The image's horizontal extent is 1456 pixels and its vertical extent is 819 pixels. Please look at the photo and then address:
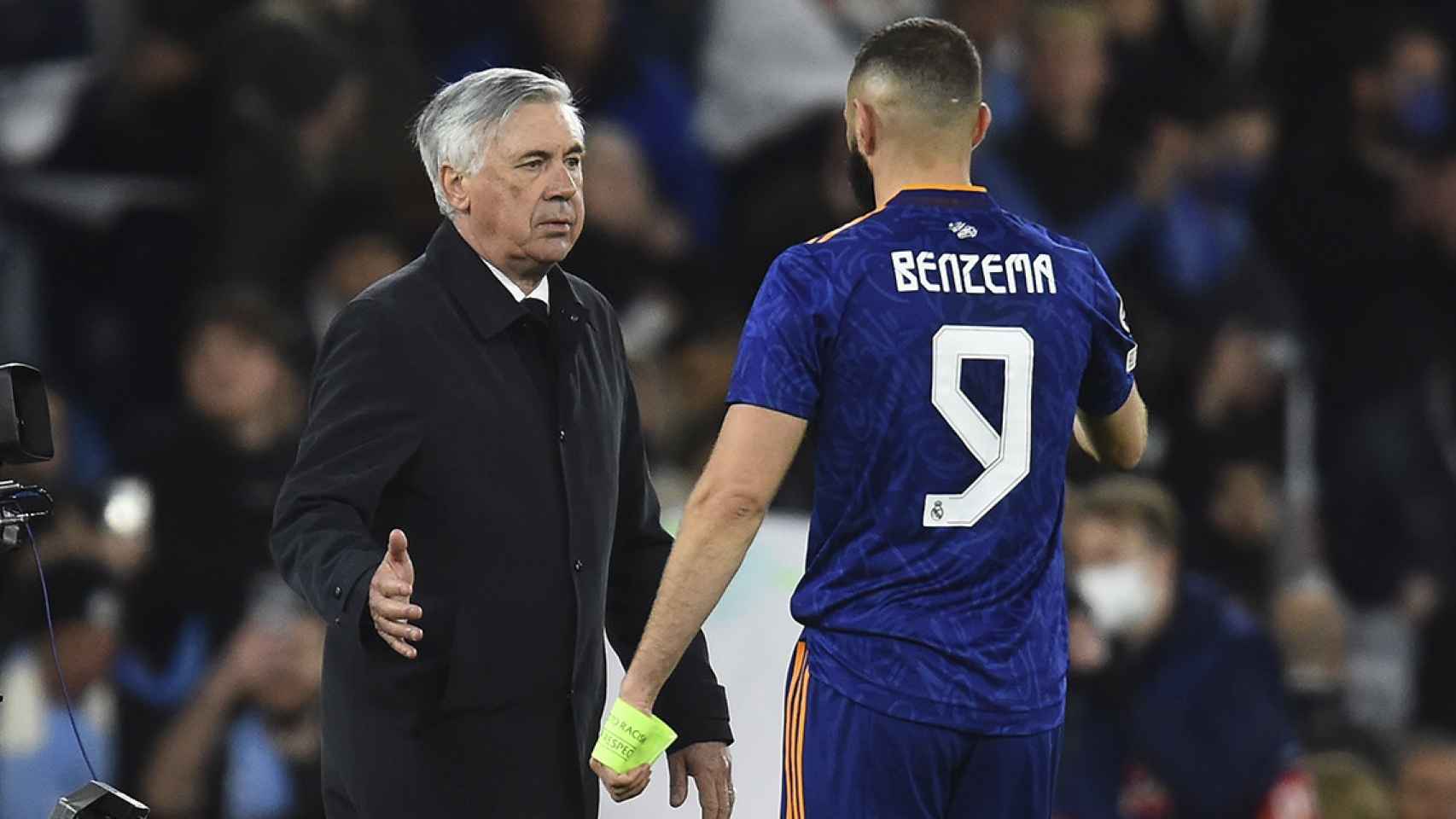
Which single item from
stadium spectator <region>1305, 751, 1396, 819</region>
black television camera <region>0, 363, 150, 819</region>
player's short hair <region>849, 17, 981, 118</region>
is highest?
player's short hair <region>849, 17, 981, 118</region>

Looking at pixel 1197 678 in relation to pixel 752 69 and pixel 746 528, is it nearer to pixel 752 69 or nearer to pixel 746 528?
pixel 752 69

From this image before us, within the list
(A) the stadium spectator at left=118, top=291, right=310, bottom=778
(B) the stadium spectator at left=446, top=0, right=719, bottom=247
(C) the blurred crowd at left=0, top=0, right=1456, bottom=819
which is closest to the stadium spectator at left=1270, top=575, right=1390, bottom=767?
(C) the blurred crowd at left=0, top=0, right=1456, bottom=819

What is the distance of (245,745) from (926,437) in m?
2.80

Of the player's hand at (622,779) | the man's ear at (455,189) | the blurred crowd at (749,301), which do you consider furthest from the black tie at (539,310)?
the blurred crowd at (749,301)

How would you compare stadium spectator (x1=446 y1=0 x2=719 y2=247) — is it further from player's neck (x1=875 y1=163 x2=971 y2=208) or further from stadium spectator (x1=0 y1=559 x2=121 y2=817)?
player's neck (x1=875 y1=163 x2=971 y2=208)

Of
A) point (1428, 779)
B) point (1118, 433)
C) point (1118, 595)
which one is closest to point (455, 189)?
point (1118, 433)

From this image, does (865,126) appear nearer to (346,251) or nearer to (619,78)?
(346,251)

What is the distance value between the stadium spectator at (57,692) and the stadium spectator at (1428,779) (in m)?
3.72

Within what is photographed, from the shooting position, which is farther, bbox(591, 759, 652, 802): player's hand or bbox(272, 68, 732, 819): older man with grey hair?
bbox(272, 68, 732, 819): older man with grey hair

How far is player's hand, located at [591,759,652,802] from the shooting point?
242 centimetres

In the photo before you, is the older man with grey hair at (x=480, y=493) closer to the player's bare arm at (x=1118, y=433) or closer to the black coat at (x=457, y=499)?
the black coat at (x=457, y=499)

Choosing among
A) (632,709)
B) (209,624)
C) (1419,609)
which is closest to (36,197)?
(209,624)

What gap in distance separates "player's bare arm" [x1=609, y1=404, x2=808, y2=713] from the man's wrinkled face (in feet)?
1.35

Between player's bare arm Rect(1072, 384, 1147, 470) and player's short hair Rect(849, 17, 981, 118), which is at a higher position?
player's short hair Rect(849, 17, 981, 118)
